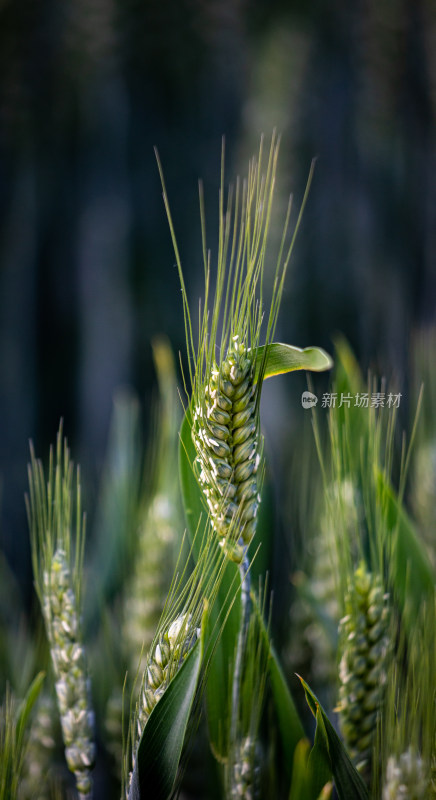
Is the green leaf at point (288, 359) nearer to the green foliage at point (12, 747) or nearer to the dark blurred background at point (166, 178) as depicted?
the green foliage at point (12, 747)

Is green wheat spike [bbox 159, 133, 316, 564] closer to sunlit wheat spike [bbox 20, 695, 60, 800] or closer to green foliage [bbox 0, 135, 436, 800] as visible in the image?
green foliage [bbox 0, 135, 436, 800]

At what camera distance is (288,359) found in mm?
Answer: 188

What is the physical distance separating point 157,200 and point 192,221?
0.22ft

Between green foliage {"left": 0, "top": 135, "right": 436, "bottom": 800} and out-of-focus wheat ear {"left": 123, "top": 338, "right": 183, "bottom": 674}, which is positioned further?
out-of-focus wheat ear {"left": 123, "top": 338, "right": 183, "bottom": 674}

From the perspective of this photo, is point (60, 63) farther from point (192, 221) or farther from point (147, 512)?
point (147, 512)

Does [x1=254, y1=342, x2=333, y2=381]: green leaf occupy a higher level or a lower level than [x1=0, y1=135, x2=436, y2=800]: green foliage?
higher

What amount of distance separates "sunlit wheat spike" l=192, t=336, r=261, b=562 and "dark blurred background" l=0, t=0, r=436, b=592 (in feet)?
2.09

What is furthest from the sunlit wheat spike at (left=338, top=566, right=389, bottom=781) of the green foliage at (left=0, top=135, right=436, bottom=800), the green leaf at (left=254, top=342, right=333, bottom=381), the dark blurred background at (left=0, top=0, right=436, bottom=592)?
the dark blurred background at (left=0, top=0, right=436, bottom=592)

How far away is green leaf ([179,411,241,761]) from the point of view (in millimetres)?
215

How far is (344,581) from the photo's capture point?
23cm

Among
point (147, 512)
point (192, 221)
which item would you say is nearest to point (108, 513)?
point (147, 512)

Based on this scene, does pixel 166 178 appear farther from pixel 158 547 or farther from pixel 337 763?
pixel 337 763

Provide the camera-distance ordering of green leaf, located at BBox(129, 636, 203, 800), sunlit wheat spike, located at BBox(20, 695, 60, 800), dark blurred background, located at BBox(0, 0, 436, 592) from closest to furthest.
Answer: green leaf, located at BBox(129, 636, 203, 800), sunlit wheat spike, located at BBox(20, 695, 60, 800), dark blurred background, located at BBox(0, 0, 436, 592)

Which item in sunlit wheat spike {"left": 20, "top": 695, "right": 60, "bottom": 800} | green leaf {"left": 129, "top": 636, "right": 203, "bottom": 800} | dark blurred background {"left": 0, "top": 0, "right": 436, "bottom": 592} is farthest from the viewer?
dark blurred background {"left": 0, "top": 0, "right": 436, "bottom": 592}
